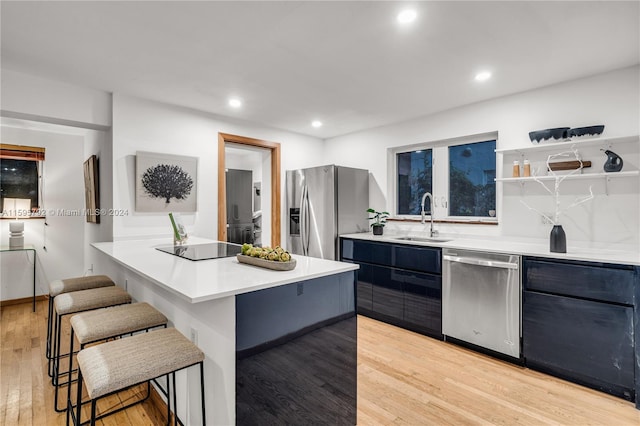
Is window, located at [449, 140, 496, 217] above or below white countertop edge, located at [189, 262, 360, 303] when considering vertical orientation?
above

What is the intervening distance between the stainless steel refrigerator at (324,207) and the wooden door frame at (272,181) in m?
0.17

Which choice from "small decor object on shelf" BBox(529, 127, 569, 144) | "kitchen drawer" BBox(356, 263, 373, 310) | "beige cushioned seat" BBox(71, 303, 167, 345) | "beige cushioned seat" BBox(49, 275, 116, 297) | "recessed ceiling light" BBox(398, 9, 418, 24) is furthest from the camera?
"kitchen drawer" BBox(356, 263, 373, 310)

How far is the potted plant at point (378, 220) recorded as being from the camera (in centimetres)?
405

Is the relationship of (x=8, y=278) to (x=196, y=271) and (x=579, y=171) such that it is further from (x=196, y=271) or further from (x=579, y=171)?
→ (x=579, y=171)

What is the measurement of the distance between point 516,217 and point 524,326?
1097 mm

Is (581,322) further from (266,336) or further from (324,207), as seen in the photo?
(324,207)

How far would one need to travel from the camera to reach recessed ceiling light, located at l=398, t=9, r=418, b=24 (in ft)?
6.04

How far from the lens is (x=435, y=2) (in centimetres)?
177

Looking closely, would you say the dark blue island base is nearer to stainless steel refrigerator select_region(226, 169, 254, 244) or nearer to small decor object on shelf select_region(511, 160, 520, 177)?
small decor object on shelf select_region(511, 160, 520, 177)

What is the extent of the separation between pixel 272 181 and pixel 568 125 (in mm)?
3346

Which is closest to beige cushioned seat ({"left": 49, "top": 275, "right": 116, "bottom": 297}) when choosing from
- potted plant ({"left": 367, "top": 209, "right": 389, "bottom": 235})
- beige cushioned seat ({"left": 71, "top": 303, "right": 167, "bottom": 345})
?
beige cushioned seat ({"left": 71, "top": 303, "right": 167, "bottom": 345})

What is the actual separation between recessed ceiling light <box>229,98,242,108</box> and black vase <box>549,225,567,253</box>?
10.2ft

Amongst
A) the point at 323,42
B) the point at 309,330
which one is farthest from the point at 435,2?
the point at 309,330

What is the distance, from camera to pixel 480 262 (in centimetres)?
274
